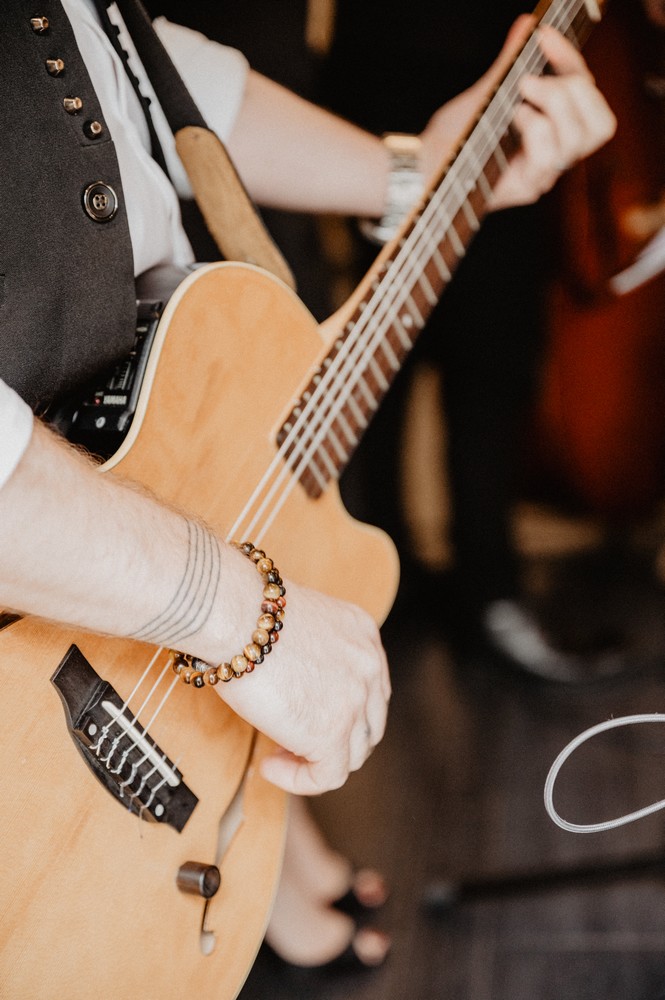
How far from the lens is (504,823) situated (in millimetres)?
1232

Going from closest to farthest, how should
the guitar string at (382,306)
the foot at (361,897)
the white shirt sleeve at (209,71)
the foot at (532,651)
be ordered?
1. the guitar string at (382,306)
2. the white shirt sleeve at (209,71)
3. the foot at (361,897)
4. the foot at (532,651)

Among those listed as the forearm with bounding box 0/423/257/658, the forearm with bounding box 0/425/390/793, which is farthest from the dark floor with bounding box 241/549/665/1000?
the forearm with bounding box 0/423/257/658

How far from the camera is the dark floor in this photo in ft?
2.95

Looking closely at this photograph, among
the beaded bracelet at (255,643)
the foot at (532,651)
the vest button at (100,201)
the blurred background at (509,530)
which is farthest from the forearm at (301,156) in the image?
the foot at (532,651)

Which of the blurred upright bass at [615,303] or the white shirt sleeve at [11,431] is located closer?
the white shirt sleeve at [11,431]

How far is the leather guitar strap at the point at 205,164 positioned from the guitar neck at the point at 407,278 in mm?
146

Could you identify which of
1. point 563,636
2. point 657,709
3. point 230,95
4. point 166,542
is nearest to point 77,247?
point 166,542

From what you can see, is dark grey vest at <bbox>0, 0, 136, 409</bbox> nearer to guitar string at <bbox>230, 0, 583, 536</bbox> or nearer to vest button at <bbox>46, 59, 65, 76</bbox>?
vest button at <bbox>46, 59, 65, 76</bbox>

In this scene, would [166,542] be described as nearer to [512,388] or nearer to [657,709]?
[657,709]

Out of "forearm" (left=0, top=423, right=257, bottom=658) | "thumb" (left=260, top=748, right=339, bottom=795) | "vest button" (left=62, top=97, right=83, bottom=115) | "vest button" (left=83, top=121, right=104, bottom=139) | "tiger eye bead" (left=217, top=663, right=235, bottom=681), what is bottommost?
"thumb" (left=260, top=748, right=339, bottom=795)

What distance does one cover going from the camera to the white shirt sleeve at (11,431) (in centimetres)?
44

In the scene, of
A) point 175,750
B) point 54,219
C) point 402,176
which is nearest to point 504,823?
point 175,750

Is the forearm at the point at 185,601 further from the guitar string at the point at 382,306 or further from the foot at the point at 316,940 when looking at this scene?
the foot at the point at 316,940

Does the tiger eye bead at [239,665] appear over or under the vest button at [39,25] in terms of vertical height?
under
